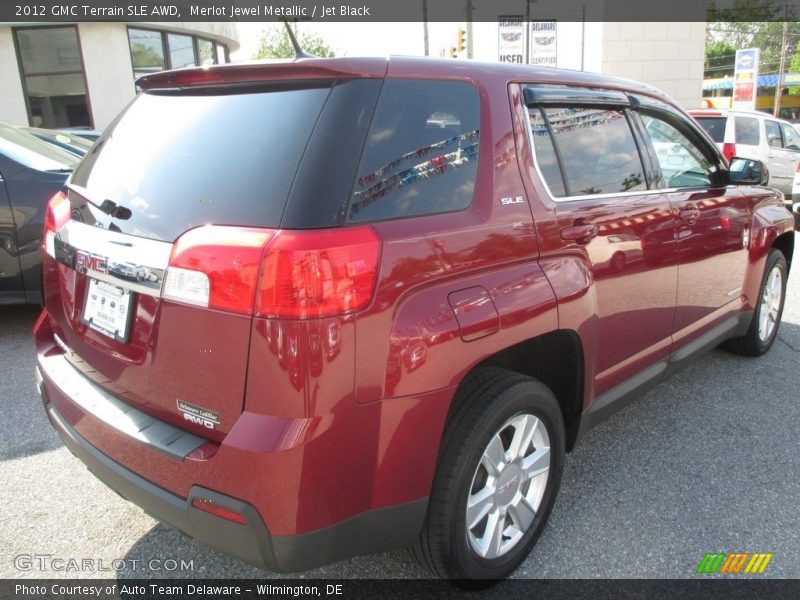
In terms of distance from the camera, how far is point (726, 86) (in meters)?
63.8

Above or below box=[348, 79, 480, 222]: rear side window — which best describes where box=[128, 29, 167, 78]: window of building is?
above

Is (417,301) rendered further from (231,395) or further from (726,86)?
(726,86)

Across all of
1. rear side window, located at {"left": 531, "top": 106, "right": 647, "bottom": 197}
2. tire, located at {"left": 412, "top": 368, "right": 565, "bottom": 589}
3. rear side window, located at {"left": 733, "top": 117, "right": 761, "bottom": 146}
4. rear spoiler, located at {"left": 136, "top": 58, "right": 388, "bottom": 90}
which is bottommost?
tire, located at {"left": 412, "top": 368, "right": 565, "bottom": 589}

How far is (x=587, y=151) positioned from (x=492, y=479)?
143 centimetres

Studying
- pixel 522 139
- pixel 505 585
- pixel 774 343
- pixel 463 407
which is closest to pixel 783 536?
pixel 505 585

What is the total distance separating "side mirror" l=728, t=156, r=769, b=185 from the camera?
11.9ft

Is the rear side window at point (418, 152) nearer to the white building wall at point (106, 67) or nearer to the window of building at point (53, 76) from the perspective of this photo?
the white building wall at point (106, 67)

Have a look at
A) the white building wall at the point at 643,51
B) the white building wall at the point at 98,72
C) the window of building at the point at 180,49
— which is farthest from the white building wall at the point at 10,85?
the white building wall at the point at 643,51

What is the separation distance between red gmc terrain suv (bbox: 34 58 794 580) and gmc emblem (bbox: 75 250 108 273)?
11mm

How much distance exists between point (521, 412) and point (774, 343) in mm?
3504

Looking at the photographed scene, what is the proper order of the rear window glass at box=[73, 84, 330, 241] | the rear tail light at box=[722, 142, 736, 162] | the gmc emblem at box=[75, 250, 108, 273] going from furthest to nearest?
the rear tail light at box=[722, 142, 736, 162] → the gmc emblem at box=[75, 250, 108, 273] → the rear window glass at box=[73, 84, 330, 241]

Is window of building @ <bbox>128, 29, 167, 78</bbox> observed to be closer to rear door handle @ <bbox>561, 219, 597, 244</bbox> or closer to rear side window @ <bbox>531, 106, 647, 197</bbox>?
rear side window @ <bbox>531, 106, 647, 197</bbox>

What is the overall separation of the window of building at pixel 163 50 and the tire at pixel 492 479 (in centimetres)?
1652

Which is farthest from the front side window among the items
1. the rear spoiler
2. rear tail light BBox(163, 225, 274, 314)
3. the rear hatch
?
rear tail light BBox(163, 225, 274, 314)
